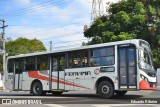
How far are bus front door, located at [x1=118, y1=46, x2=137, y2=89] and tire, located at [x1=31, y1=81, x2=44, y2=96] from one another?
680 cm

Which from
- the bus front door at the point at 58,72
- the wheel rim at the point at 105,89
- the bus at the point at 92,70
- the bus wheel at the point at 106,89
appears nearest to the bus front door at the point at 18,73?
the bus at the point at 92,70

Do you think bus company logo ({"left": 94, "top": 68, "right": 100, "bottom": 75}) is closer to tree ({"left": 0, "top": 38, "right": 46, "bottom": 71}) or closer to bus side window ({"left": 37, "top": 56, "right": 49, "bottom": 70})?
bus side window ({"left": 37, "top": 56, "right": 49, "bottom": 70})

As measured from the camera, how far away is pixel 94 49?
1891cm

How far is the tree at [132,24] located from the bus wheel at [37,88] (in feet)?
27.7

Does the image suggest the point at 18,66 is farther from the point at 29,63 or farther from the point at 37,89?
the point at 37,89

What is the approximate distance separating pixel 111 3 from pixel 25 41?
1496 inches

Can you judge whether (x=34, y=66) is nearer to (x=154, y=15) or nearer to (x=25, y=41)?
(x=154, y=15)

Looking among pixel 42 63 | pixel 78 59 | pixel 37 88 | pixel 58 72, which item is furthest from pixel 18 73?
pixel 78 59

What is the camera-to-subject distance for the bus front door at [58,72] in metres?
20.7

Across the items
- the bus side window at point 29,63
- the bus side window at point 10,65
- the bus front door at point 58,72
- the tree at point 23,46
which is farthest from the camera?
the tree at point 23,46

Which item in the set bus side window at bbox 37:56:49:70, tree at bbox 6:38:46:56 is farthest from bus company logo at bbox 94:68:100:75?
tree at bbox 6:38:46:56

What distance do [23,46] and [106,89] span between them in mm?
49840

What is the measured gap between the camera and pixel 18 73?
23859mm

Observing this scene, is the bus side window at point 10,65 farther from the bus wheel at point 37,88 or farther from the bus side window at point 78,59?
the bus side window at point 78,59
